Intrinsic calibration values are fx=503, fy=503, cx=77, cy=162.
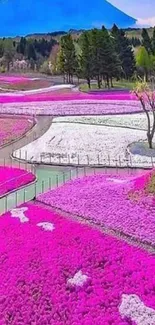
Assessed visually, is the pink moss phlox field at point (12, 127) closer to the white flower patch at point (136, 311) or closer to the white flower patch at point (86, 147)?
the white flower patch at point (86, 147)

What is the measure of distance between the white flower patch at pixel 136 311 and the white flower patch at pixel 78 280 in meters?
1.61

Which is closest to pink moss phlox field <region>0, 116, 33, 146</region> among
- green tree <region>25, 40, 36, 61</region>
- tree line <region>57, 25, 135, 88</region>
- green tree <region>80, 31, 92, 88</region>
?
green tree <region>80, 31, 92, 88</region>

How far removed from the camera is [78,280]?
16.3 metres

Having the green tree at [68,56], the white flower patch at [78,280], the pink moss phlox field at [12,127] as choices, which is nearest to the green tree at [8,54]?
the green tree at [68,56]

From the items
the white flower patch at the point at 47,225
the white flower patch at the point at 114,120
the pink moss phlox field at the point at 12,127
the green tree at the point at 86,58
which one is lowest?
the white flower patch at the point at 47,225

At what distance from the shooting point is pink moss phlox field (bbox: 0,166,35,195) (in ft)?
92.5

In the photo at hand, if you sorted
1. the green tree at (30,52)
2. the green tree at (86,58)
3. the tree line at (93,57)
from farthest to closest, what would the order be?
the green tree at (30,52)
the green tree at (86,58)
the tree line at (93,57)

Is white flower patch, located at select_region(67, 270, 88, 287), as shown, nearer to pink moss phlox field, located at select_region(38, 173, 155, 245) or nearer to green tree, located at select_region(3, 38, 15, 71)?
pink moss phlox field, located at select_region(38, 173, 155, 245)

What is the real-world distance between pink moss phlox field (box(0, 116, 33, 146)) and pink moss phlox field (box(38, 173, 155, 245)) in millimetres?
16750

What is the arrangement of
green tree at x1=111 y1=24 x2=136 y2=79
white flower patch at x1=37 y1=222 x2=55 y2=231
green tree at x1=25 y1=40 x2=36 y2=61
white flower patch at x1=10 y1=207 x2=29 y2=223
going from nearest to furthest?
1. white flower patch at x1=37 y1=222 x2=55 y2=231
2. white flower patch at x1=10 y1=207 x2=29 y2=223
3. green tree at x1=111 y1=24 x2=136 y2=79
4. green tree at x1=25 y1=40 x2=36 y2=61

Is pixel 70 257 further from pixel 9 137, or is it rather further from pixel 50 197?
pixel 9 137

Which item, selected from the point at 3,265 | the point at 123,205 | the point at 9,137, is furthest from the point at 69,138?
the point at 3,265

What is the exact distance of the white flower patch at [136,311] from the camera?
14.2 metres

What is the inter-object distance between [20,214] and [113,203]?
4169 millimetres
